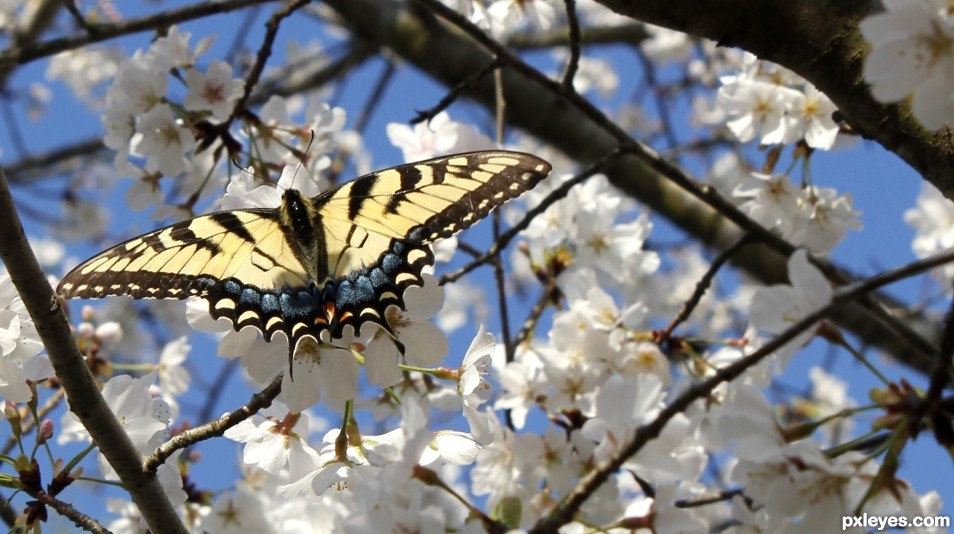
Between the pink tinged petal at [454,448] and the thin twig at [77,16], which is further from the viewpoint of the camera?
the thin twig at [77,16]

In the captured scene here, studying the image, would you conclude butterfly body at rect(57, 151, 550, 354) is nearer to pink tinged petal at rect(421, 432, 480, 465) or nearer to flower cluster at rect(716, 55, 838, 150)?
pink tinged petal at rect(421, 432, 480, 465)

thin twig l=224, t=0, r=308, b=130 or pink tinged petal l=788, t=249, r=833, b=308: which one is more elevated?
thin twig l=224, t=0, r=308, b=130

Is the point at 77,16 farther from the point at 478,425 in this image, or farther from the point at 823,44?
the point at 823,44

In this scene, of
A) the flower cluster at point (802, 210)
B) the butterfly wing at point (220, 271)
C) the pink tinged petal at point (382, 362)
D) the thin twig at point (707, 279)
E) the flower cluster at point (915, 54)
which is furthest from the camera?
the flower cluster at point (802, 210)

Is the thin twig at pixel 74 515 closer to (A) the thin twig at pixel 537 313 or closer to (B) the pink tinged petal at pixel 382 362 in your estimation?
(B) the pink tinged petal at pixel 382 362

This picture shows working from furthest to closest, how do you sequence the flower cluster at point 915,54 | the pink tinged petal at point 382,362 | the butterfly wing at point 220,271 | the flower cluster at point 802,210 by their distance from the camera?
the flower cluster at point 802,210
the butterfly wing at point 220,271
the pink tinged petal at point 382,362
the flower cluster at point 915,54

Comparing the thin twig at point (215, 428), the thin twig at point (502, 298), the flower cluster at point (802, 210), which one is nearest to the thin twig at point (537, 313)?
the thin twig at point (502, 298)

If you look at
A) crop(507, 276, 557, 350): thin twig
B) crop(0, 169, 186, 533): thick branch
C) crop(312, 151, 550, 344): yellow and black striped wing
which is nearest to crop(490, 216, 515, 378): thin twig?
crop(507, 276, 557, 350): thin twig

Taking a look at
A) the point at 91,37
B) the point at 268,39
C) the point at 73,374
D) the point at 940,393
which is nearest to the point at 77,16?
the point at 91,37

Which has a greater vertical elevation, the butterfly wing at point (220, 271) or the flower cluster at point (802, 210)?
the flower cluster at point (802, 210)
